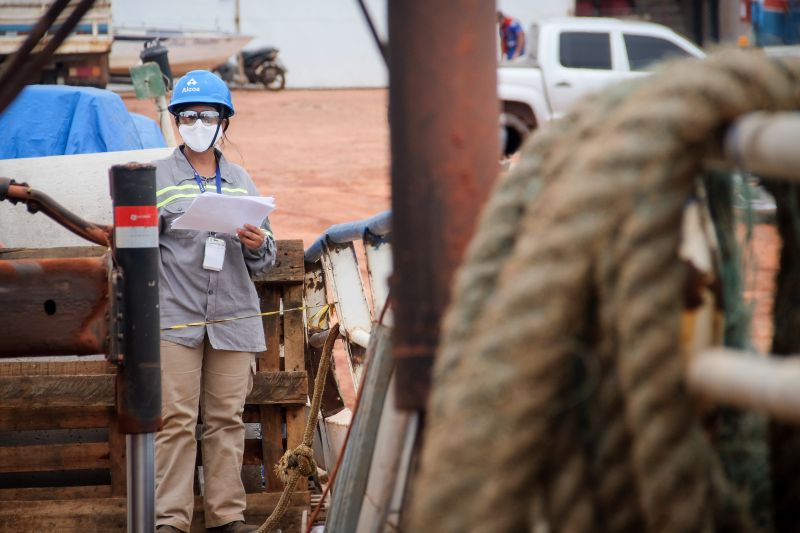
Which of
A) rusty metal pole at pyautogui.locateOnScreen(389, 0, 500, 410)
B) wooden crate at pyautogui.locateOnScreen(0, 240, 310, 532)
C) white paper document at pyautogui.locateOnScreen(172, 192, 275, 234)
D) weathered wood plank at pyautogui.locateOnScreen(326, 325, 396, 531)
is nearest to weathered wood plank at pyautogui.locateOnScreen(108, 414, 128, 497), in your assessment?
wooden crate at pyautogui.locateOnScreen(0, 240, 310, 532)

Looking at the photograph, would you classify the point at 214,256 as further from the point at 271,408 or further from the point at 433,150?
the point at 433,150

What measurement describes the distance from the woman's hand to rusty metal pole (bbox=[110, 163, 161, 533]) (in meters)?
1.62

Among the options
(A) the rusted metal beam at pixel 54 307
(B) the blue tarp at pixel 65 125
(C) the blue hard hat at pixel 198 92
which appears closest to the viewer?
(A) the rusted metal beam at pixel 54 307

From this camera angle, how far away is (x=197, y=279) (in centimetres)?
501

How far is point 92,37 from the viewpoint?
15391mm

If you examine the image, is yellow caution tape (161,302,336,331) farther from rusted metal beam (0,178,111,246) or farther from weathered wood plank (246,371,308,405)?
rusted metal beam (0,178,111,246)

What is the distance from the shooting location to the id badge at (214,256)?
4.95m

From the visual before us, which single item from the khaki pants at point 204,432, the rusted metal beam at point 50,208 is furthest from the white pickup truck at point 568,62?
the rusted metal beam at point 50,208

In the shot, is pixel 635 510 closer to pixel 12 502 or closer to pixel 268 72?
pixel 12 502

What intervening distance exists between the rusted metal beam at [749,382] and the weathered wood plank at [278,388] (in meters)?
4.10

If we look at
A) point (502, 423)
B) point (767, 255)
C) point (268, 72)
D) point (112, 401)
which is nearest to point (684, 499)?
point (502, 423)

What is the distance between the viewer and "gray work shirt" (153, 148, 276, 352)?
16.3ft

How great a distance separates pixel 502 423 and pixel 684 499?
0.66 feet

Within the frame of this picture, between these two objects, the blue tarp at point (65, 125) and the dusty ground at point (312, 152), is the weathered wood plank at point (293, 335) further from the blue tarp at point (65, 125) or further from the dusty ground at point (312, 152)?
the dusty ground at point (312, 152)
